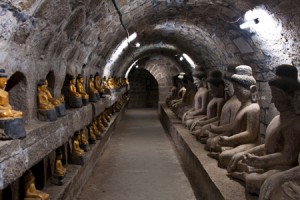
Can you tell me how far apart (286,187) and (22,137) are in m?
2.32

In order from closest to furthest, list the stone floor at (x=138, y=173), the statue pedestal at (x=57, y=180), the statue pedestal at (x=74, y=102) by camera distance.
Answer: the statue pedestal at (x=57, y=180) < the stone floor at (x=138, y=173) < the statue pedestal at (x=74, y=102)

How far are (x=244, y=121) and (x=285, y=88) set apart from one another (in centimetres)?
173

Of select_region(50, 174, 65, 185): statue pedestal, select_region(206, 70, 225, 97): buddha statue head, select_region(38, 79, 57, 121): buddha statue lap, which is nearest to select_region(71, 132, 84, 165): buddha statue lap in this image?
select_region(50, 174, 65, 185): statue pedestal

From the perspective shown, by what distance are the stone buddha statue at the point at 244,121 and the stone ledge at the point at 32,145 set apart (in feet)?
7.36

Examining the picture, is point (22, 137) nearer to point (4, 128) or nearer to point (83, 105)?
point (4, 128)

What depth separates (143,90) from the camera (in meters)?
26.1

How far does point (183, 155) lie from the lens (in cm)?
843

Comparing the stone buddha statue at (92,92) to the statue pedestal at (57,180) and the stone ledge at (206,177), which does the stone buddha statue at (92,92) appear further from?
the statue pedestal at (57,180)

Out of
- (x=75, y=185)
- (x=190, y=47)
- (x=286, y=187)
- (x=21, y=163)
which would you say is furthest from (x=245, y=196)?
(x=190, y=47)

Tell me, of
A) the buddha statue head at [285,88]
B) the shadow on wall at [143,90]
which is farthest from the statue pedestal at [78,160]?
the shadow on wall at [143,90]

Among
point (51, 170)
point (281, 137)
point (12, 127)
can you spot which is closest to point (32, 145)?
point (12, 127)

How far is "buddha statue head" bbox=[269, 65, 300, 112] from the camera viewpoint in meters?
3.98

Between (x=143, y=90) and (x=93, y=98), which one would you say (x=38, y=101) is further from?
(x=143, y=90)

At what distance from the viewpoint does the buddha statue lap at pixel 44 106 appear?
4711mm
